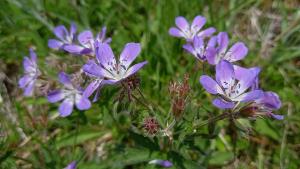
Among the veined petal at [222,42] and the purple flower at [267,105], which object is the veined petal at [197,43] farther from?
the purple flower at [267,105]

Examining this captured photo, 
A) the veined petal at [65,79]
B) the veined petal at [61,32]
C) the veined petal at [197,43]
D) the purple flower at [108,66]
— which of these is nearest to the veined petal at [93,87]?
the purple flower at [108,66]

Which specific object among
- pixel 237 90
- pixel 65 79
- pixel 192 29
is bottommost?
pixel 237 90

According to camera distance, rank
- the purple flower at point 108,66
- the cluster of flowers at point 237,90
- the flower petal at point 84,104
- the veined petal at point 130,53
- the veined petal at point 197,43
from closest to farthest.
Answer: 1. the cluster of flowers at point 237,90
2. the purple flower at point 108,66
3. the veined petal at point 130,53
4. the veined petal at point 197,43
5. the flower petal at point 84,104

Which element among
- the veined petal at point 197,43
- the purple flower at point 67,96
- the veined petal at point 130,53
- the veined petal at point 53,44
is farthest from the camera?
the veined petal at point 53,44

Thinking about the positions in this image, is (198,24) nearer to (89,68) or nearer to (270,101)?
(270,101)

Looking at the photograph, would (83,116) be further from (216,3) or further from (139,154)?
(216,3)

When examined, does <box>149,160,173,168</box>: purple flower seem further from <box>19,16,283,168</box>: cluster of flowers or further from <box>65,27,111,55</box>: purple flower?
<box>65,27,111,55</box>: purple flower

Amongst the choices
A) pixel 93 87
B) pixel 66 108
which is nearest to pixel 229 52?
pixel 93 87

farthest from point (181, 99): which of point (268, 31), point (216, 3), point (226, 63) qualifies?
point (216, 3)
